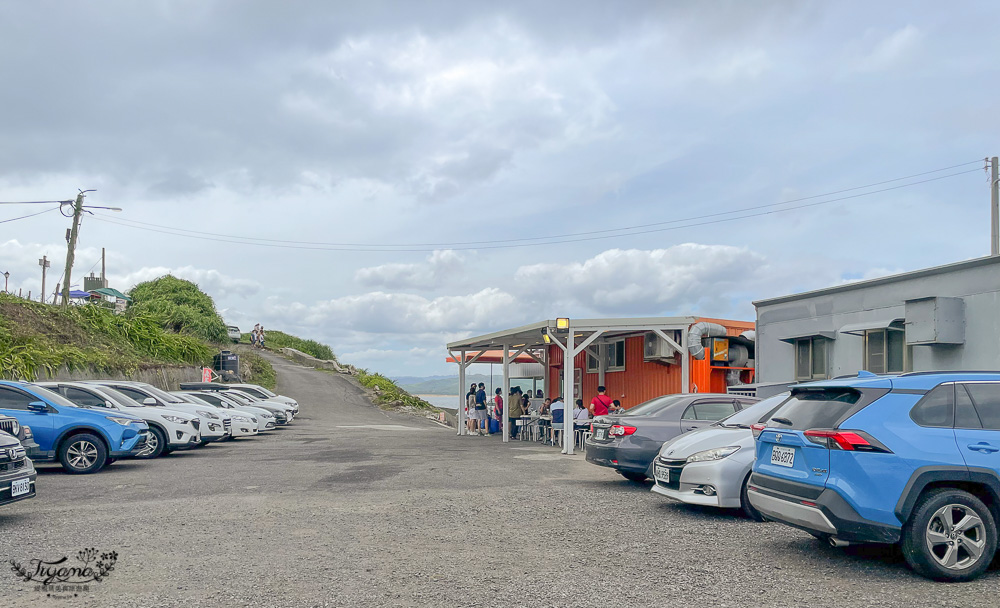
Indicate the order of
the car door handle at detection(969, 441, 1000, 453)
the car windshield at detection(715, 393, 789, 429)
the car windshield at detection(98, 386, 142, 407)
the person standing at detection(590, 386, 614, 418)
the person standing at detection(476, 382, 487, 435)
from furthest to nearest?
the person standing at detection(476, 382, 487, 435), the person standing at detection(590, 386, 614, 418), the car windshield at detection(98, 386, 142, 407), the car windshield at detection(715, 393, 789, 429), the car door handle at detection(969, 441, 1000, 453)

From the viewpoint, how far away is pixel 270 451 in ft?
58.3

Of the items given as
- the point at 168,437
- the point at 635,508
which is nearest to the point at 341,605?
the point at 635,508

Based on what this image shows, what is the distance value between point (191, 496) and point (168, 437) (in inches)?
246

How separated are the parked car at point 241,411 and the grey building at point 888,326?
13558 mm

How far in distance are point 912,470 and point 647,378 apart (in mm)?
15750

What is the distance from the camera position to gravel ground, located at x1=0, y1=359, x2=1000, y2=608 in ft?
18.1

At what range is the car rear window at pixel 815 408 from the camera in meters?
6.09

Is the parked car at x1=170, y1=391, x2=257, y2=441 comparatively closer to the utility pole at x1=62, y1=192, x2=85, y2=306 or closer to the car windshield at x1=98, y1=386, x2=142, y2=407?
Result: the car windshield at x1=98, y1=386, x2=142, y2=407

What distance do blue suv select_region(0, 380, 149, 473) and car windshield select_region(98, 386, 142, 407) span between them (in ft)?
8.81

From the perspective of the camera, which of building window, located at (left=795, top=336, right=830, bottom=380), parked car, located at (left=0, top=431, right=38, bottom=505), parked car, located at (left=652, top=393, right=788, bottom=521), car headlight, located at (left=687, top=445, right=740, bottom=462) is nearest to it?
parked car, located at (left=0, top=431, right=38, bottom=505)

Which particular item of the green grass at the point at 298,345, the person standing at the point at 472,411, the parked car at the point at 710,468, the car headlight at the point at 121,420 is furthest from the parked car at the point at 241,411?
the green grass at the point at 298,345

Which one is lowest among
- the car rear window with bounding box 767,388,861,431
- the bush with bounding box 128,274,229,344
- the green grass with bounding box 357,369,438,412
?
the green grass with bounding box 357,369,438,412

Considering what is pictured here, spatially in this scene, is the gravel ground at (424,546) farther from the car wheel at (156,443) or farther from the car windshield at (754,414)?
the car wheel at (156,443)

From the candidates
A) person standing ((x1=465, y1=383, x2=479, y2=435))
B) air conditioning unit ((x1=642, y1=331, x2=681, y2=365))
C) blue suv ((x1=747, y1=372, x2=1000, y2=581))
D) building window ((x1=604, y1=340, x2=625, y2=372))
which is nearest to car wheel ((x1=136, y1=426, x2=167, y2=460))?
air conditioning unit ((x1=642, y1=331, x2=681, y2=365))
